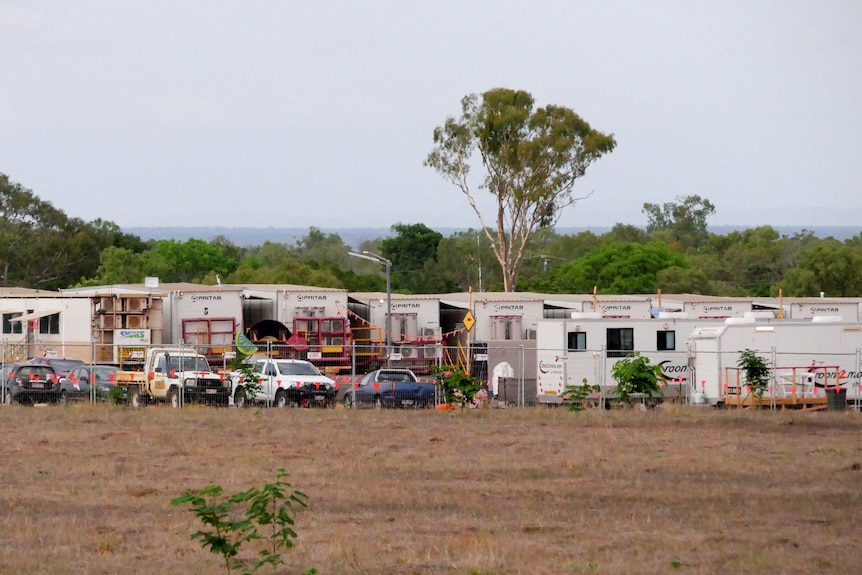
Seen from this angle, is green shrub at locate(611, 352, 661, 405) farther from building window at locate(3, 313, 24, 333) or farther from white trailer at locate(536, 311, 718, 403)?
building window at locate(3, 313, 24, 333)

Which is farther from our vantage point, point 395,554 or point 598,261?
point 598,261

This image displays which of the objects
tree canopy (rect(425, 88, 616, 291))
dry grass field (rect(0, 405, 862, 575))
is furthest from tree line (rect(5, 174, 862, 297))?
dry grass field (rect(0, 405, 862, 575))

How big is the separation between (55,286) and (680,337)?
73239 millimetres

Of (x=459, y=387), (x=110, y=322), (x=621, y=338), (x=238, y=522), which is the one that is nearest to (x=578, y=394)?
(x=459, y=387)

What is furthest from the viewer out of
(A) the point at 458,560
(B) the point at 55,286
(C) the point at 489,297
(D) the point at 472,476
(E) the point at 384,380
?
(B) the point at 55,286

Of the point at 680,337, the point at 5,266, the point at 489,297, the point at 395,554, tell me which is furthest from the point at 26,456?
the point at 5,266

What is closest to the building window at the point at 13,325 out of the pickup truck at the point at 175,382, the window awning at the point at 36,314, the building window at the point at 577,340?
the window awning at the point at 36,314

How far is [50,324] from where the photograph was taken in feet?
147

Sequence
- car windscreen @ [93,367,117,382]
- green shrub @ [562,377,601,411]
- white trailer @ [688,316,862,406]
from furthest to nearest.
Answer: car windscreen @ [93,367,117,382]
white trailer @ [688,316,862,406]
green shrub @ [562,377,601,411]

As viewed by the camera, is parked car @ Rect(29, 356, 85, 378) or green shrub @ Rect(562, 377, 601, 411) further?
parked car @ Rect(29, 356, 85, 378)

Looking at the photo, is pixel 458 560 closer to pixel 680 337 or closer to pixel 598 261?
pixel 680 337

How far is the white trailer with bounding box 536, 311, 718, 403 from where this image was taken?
36281 millimetres

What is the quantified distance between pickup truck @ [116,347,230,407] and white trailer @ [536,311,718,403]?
9.04m

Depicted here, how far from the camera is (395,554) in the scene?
1316cm
